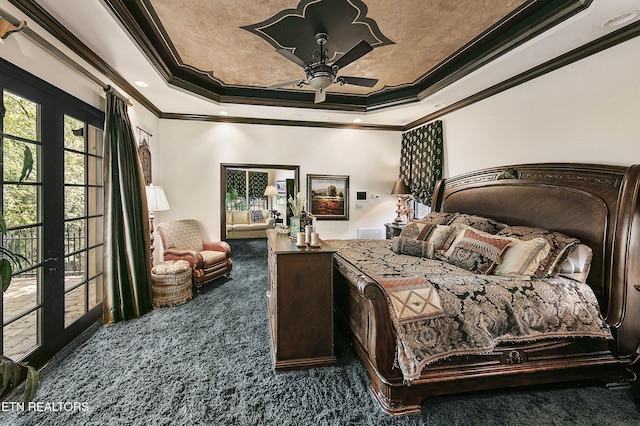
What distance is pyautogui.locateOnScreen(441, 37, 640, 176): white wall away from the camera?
7.58ft

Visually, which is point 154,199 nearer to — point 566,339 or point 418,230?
point 418,230

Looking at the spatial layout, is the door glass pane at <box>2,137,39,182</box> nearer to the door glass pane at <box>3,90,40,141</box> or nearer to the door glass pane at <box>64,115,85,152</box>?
the door glass pane at <box>3,90,40,141</box>

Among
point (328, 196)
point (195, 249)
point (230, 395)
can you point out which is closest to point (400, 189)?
point (328, 196)

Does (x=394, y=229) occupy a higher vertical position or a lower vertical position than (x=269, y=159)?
lower

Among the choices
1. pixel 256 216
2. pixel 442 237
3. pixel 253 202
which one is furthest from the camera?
pixel 253 202

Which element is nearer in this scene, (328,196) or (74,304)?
(74,304)

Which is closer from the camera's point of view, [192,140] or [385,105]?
[385,105]

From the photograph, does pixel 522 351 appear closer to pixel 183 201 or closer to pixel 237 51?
pixel 237 51

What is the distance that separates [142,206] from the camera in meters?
3.45

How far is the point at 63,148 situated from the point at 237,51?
202 cm

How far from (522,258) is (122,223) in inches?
162

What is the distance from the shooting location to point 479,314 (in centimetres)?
197

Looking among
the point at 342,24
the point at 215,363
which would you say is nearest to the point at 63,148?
the point at 215,363

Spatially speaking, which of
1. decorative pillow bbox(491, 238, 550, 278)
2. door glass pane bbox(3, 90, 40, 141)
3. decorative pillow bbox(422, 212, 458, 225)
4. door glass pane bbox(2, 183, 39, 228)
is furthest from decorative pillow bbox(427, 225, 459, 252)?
door glass pane bbox(3, 90, 40, 141)
